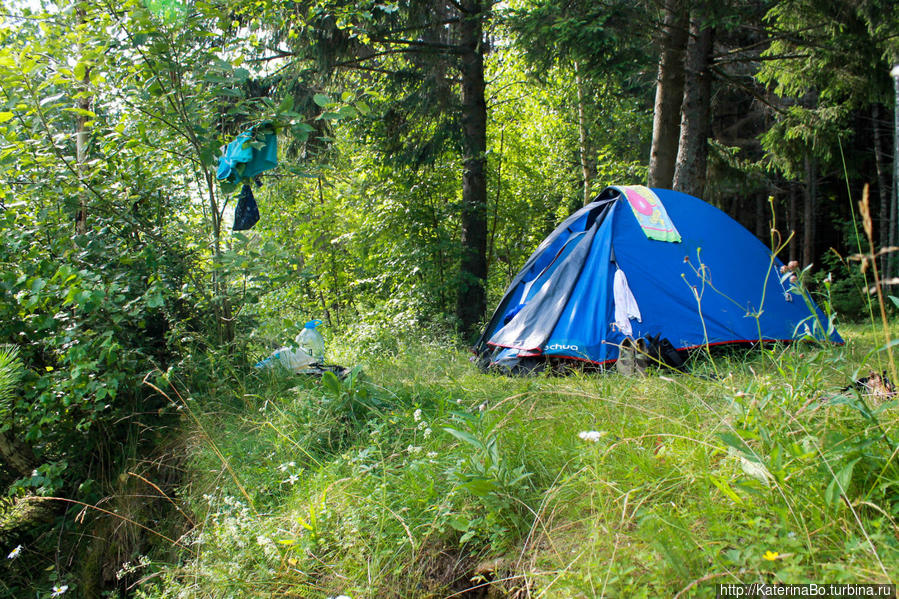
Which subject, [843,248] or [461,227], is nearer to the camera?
[461,227]

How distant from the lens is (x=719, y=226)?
5.00m

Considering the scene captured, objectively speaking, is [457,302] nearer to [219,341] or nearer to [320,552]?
[219,341]

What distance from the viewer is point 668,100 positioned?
6.50m

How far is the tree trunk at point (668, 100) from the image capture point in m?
6.26

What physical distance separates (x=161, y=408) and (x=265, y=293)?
0.91 metres

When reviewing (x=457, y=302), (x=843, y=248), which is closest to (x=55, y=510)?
(x=457, y=302)

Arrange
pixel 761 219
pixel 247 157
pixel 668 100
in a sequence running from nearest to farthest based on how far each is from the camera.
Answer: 1. pixel 247 157
2. pixel 668 100
3. pixel 761 219

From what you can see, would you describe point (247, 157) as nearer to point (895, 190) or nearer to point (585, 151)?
point (585, 151)

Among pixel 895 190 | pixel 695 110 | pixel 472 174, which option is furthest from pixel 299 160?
pixel 895 190

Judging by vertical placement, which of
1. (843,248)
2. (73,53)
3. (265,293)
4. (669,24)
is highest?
(669,24)

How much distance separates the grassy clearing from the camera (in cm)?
138

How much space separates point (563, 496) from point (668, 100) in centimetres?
589

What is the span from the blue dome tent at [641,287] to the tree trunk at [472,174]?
242 centimetres

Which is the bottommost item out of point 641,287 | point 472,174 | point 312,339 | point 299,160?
point 312,339
